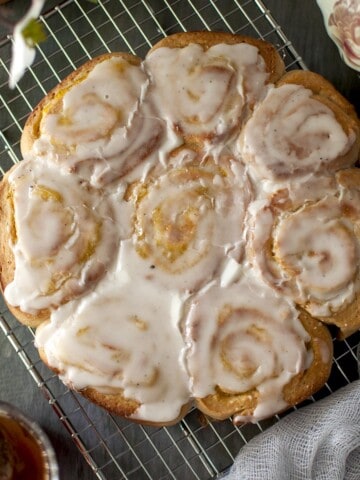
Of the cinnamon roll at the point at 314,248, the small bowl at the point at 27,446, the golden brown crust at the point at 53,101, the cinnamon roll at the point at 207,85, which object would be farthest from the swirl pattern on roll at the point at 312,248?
the small bowl at the point at 27,446

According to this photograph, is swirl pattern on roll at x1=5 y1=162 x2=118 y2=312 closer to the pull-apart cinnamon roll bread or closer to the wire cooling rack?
the pull-apart cinnamon roll bread

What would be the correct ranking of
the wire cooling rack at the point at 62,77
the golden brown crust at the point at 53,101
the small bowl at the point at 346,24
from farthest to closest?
the wire cooling rack at the point at 62,77 < the golden brown crust at the point at 53,101 < the small bowl at the point at 346,24

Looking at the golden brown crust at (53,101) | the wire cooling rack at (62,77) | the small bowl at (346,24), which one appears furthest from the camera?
the wire cooling rack at (62,77)

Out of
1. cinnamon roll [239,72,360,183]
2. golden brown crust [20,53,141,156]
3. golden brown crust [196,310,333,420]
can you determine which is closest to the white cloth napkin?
golden brown crust [196,310,333,420]

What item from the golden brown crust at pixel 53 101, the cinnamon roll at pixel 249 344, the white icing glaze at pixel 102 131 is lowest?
the cinnamon roll at pixel 249 344

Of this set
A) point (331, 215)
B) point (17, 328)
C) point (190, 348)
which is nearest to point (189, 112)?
point (331, 215)

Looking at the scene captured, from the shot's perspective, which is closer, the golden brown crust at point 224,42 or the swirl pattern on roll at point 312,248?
the swirl pattern on roll at point 312,248

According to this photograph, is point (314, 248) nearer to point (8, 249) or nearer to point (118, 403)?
point (118, 403)

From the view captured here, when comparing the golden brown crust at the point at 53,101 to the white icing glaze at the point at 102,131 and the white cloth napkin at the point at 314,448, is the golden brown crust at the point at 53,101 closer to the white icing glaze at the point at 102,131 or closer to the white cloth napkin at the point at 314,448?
the white icing glaze at the point at 102,131

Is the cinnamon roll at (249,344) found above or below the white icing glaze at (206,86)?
below
